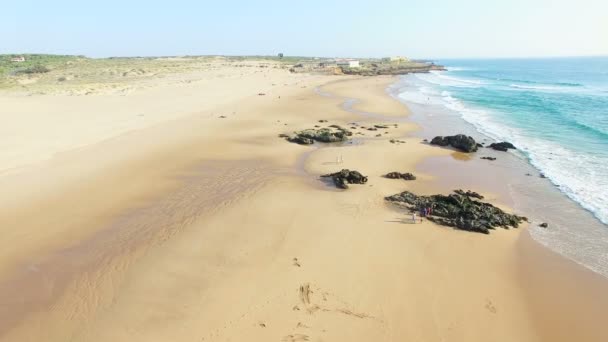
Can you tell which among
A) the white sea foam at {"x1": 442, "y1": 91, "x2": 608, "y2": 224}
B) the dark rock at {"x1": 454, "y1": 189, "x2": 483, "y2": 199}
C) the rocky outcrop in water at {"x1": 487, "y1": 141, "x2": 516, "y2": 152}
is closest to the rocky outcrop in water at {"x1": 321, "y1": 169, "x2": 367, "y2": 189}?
the dark rock at {"x1": 454, "y1": 189, "x2": 483, "y2": 199}

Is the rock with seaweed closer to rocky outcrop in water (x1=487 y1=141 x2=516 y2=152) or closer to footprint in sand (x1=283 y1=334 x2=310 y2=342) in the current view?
rocky outcrop in water (x1=487 y1=141 x2=516 y2=152)

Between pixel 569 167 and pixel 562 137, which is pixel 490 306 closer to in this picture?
pixel 569 167

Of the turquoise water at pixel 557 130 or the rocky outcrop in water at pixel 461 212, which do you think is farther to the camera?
the turquoise water at pixel 557 130

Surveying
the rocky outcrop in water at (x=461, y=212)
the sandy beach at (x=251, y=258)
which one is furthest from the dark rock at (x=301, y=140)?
the rocky outcrop in water at (x=461, y=212)

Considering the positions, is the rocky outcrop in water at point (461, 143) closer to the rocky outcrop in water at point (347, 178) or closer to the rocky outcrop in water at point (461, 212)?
the rocky outcrop in water at point (461, 212)

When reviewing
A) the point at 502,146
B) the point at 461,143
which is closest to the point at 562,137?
the point at 502,146
